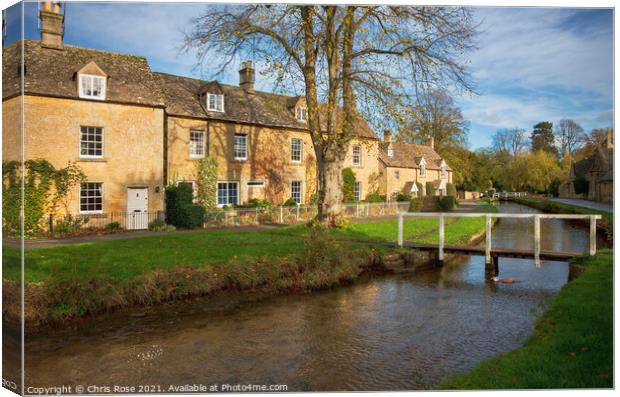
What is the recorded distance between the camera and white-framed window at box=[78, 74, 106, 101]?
30.7ft

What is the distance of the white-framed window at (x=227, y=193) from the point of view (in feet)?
52.7

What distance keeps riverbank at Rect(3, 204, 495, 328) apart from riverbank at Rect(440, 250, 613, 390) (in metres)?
4.49

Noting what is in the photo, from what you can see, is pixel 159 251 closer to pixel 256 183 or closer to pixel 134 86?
pixel 134 86

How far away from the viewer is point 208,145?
616 inches

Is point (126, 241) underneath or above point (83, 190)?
underneath

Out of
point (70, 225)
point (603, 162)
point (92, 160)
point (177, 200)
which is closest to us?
point (603, 162)

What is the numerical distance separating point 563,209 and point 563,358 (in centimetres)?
556

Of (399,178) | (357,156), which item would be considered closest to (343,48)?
(357,156)

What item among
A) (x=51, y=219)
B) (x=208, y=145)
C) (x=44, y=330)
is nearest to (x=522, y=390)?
(x=44, y=330)

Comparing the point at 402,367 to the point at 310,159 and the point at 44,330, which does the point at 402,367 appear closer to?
the point at 44,330

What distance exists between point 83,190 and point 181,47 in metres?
3.80

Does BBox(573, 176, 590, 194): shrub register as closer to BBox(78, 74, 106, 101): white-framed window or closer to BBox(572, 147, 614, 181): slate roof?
BBox(572, 147, 614, 181): slate roof

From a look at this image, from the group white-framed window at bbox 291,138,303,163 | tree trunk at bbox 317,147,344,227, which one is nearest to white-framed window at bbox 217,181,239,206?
white-framed window at bbox 291,138,303,163

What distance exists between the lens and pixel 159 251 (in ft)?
31.0
